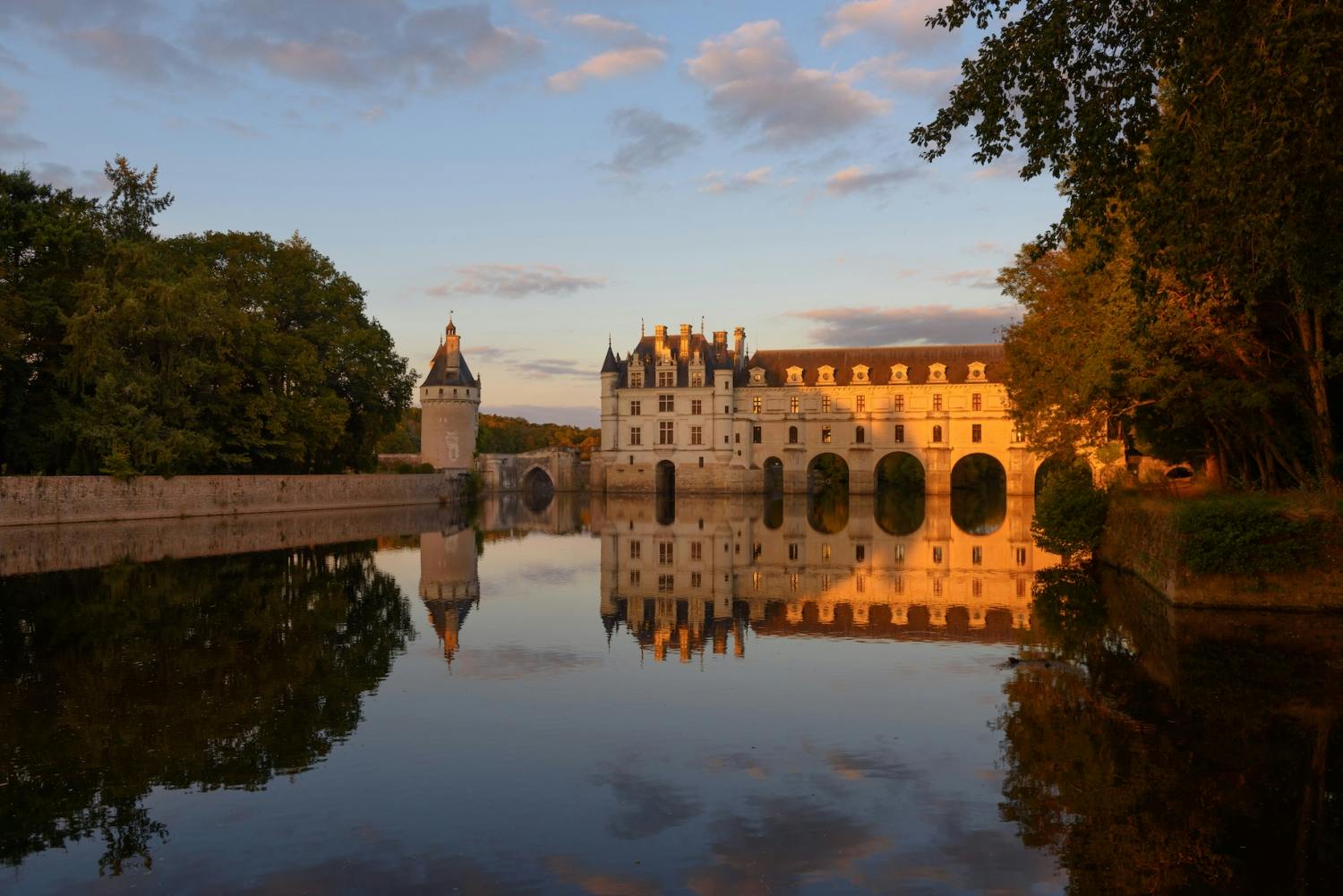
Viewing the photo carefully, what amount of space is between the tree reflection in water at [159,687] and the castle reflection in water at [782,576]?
164 centimetres

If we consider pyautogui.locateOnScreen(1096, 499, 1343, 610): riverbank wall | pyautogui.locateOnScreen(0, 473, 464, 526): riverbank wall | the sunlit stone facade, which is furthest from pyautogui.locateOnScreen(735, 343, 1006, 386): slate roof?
pyautogui.locateOnScreen(1096, 499, 1343, 610): riverbank wall

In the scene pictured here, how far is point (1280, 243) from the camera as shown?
8836 millimetres

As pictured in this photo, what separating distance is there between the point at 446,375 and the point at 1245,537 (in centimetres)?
4916

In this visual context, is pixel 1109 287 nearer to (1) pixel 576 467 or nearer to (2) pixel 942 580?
(2) pixel 942 580

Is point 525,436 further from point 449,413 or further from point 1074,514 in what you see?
point 1074,514

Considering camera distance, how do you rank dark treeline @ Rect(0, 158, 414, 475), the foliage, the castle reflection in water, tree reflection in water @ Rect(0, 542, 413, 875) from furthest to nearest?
1. the foliage
2. dark treeline @ Rect(0, 158, 414, 475)
3. the castle reflection in water
4. tree reflection in water @ Rect(0, 542, 413, 875)

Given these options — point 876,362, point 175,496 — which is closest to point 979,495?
point 876,362

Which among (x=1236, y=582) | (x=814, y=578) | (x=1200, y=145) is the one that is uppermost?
(x=1200, y=145)

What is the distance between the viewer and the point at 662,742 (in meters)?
8.23

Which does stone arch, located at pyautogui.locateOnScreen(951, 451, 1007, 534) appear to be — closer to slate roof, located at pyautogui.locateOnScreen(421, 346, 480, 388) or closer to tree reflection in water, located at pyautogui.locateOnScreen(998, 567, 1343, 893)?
tree reflection in water, located at pyautogui.locateOnScreen(998, 567, 1343, 893)

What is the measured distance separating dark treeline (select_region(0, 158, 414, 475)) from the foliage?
48.4 metres

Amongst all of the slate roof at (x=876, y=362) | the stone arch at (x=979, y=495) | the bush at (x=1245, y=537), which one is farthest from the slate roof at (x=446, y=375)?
the bush at (x=1245, y=537)

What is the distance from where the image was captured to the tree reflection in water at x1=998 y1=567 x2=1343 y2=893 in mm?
5758

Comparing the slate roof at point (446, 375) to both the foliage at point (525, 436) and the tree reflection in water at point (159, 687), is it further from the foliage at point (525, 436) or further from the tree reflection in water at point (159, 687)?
the tree reflection in water at point (159, 687)
